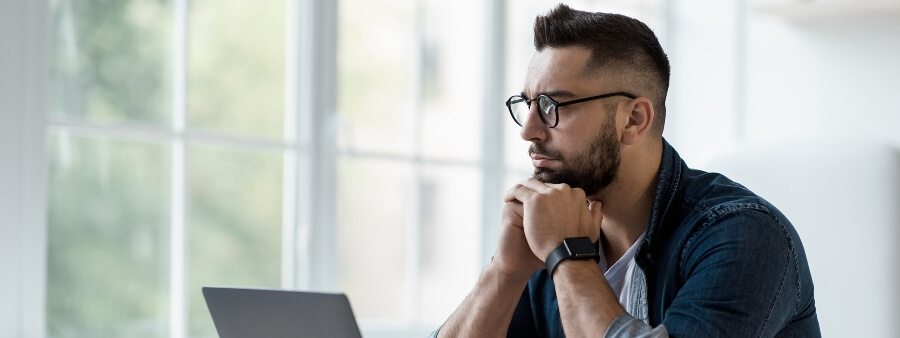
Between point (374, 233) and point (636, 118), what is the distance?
1278 mm

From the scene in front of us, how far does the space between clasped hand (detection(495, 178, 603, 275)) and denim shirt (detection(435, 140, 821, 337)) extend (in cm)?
11

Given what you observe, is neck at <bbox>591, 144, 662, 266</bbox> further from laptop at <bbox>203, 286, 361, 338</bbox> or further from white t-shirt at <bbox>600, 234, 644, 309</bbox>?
laptop at <bbox>203, 286, 361, 338</bbox>

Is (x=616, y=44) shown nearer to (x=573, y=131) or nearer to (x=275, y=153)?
(x=573, y=131)

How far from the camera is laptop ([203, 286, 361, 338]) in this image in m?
1.20

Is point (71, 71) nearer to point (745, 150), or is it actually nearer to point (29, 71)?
point (29, 71)

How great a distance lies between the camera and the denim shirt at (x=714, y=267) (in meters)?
1.22

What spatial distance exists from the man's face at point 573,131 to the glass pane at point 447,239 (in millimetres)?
1323

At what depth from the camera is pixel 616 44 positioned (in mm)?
1527

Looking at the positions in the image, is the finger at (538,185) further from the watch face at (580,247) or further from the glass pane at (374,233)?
the glass pane at (374,233)

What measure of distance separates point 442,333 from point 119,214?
0.83 metres

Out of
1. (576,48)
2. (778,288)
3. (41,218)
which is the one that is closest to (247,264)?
(41,218)

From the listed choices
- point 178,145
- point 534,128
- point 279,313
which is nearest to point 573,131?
point 534,128

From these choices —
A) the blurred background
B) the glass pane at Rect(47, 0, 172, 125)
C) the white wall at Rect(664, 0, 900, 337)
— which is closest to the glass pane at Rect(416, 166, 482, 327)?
the blurred background

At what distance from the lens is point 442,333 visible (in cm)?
159
